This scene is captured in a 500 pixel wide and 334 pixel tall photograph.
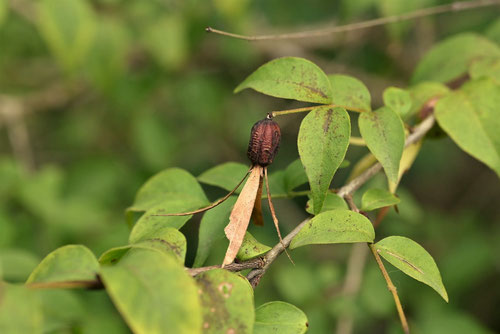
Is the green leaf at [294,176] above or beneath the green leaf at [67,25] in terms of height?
beneath

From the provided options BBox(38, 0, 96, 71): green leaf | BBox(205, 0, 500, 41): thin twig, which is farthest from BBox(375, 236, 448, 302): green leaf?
BBox(38, 0, 96, 71): green leaf

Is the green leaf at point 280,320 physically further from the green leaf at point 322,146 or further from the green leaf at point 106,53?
the green leaf at point 106,53

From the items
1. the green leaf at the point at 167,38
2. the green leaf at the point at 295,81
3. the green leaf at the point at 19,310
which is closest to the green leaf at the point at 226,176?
the green leaf at the point at 295,81

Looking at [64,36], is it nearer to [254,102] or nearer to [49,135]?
[254,102]

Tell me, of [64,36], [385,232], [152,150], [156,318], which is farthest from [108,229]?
[156,318]

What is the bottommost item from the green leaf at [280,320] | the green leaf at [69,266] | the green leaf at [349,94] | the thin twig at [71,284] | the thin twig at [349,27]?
the green leaf at [280,320]
